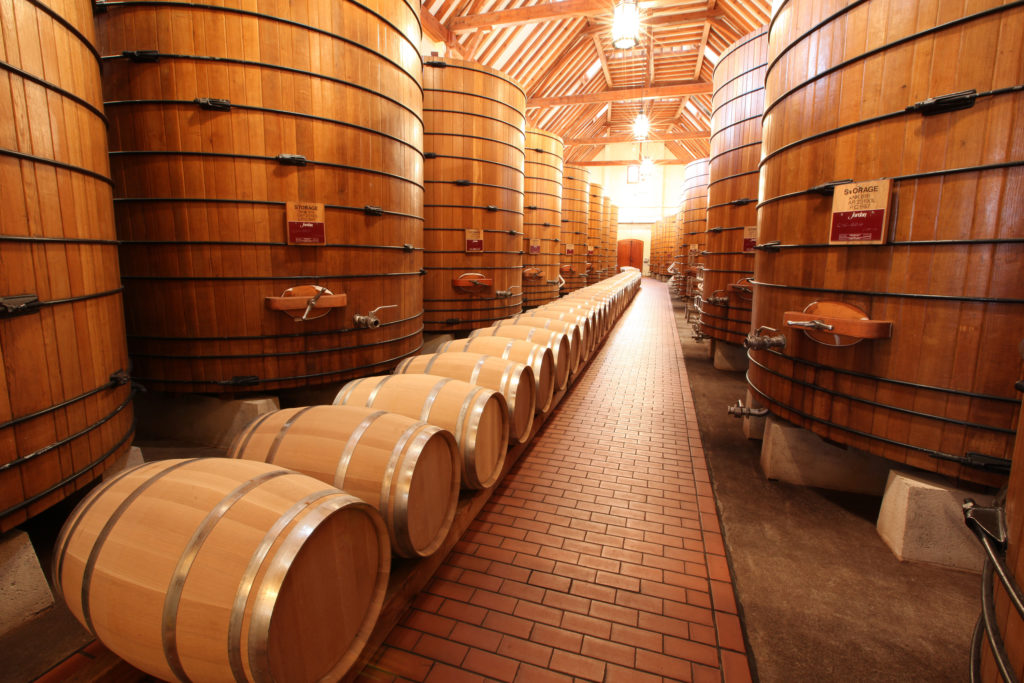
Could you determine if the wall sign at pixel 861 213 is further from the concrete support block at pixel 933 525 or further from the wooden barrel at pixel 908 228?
the concrete support block at pixel 933 525

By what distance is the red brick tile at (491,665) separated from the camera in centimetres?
214

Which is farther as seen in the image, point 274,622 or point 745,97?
point 745,97

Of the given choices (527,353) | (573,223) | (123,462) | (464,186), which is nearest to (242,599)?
(123,462)

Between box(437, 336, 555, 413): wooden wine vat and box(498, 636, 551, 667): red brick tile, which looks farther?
box(437, 336, 555, 413): wooden wine vat

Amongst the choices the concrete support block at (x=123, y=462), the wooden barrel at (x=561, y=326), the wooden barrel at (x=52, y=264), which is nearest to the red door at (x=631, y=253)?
the wooden barrel at (x=561, y=326)

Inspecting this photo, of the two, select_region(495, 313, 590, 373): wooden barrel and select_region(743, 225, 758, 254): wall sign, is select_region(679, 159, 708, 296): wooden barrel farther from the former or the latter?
select_region(495, 313, 590, 373): wooden barrel

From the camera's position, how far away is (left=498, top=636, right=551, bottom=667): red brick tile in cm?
222

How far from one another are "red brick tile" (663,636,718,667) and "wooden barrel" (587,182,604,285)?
18.2 meters

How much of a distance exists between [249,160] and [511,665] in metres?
4.06

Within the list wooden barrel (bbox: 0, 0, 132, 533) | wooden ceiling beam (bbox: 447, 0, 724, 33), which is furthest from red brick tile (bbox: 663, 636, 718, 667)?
wooden ceiling beam (bbox: 447, 0, 724, 33)

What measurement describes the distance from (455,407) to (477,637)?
122 cm

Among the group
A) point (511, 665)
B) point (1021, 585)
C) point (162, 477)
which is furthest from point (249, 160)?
point (1021, 585)

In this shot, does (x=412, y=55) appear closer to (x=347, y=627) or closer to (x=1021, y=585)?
(x=347, y=627)

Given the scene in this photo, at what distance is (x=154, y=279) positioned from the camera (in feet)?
13.3
